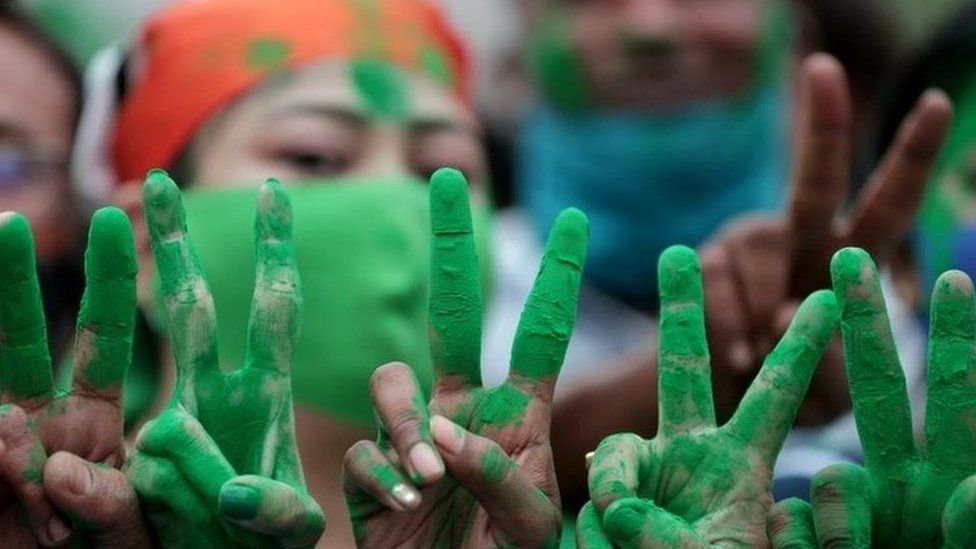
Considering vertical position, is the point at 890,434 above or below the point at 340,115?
below

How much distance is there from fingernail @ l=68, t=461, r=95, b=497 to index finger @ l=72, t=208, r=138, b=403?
12 centimetres

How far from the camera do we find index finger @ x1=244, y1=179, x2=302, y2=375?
1.92 meters

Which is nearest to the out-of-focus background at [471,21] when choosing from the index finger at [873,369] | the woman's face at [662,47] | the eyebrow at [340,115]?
the woman's face at [662,47]

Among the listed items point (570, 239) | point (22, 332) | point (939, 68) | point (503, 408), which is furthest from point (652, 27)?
point (22, 332)

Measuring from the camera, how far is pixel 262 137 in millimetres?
2936

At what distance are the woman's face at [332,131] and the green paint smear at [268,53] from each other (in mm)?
35

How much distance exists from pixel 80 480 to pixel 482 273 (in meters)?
1.32

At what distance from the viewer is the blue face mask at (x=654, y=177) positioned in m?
3.72

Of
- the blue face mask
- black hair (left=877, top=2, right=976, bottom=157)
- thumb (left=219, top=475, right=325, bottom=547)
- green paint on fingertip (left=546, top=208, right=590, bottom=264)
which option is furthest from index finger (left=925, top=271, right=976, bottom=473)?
the blue face mask

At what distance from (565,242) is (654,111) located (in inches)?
70.7

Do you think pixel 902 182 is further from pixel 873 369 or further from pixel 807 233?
pixel 873 369

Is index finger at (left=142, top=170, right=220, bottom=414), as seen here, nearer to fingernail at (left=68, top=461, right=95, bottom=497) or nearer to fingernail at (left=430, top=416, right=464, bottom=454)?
fingernail at (left=68, top=461, right=95, bottom=497)

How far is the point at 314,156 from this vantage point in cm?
291

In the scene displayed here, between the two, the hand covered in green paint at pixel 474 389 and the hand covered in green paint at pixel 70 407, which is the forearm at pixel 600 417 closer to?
the hand covered in green paint at pixel 474 389
